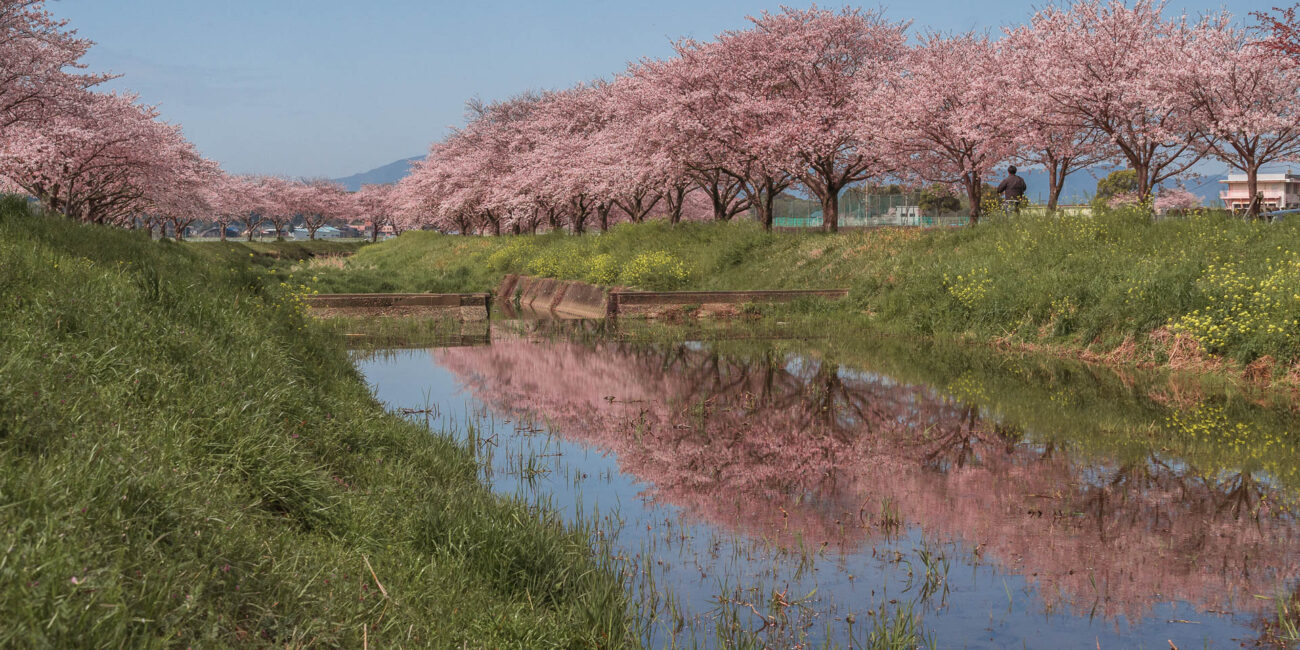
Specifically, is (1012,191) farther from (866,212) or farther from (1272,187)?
(1272,187)

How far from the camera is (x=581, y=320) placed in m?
25.3

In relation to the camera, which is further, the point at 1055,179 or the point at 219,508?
the point at 1055,179

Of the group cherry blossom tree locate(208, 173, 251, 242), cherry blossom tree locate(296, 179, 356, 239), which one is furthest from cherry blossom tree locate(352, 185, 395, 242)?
cherry blossom tree locate(208, 173, 251, 242)

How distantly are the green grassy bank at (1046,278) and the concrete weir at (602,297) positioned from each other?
1.15m

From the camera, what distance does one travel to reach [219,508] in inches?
184

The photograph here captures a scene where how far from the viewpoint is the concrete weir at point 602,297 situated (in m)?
23.3

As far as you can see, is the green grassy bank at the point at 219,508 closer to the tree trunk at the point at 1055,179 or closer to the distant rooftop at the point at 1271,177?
the tree trunk at the point at 1055,179

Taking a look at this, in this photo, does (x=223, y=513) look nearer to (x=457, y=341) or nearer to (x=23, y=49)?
(x=457, y=341)

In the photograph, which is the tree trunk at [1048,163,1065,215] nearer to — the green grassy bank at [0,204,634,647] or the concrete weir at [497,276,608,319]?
the concrete weir at [497,276,608,319]

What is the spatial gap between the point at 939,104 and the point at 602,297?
12339mm

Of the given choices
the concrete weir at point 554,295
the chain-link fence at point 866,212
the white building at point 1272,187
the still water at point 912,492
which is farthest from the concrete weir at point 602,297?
the white building at point 1272,187

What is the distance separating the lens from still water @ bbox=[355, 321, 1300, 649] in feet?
17.7

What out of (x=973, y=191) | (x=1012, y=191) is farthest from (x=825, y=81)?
(x=1012, y=191)

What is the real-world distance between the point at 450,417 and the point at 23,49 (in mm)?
27305
